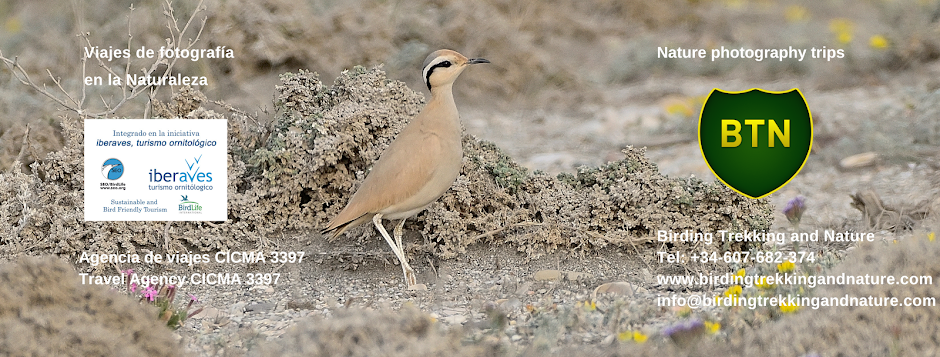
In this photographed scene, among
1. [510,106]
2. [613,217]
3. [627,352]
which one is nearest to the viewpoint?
[627,352]

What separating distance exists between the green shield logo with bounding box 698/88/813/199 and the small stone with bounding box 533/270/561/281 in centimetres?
100

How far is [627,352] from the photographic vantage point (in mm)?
3012

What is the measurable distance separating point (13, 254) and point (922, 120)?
6.32 m

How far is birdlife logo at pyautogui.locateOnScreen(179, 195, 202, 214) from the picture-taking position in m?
4.75

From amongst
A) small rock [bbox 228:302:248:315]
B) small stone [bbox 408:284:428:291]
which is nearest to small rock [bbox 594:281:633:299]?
small stone [bbox 408:284:428:291]

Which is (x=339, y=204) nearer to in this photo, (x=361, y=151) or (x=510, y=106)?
(x=361, y=151)

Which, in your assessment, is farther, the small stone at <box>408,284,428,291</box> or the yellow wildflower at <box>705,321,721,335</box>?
the small stone at <box>408,284,428,291</box>

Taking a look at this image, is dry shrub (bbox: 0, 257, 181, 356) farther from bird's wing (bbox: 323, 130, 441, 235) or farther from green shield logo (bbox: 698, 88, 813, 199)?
green shield logo (bbox: 698, 88, 813, 199)

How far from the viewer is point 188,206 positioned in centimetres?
478

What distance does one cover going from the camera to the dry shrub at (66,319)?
2.91 meters

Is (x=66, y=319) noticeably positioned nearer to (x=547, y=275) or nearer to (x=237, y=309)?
(x=237, y=309)

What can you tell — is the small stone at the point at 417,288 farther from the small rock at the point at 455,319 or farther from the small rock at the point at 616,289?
the small rock at the point at 616,289

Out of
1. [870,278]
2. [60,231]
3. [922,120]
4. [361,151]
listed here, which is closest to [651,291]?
[870,278]

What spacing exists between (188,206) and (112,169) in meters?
0.43
